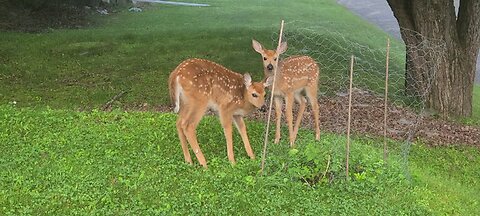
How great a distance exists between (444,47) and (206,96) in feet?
17.0

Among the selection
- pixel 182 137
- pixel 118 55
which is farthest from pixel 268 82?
pixel 118 55

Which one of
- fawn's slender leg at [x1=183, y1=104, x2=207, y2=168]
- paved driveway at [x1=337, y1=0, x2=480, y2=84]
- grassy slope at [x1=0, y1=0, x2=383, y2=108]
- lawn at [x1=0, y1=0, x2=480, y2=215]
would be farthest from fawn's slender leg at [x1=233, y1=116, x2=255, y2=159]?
paved driveway at [x1=337, y1=0, x2=480, y2=84]

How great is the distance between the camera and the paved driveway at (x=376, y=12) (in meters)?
21.5

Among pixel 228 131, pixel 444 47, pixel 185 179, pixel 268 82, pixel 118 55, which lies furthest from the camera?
pixel 118 55

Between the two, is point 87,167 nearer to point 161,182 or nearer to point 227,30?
point 161,182

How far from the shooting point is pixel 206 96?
6215mm

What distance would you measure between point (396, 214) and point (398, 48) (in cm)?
1131

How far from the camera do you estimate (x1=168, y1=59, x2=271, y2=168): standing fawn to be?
6.14 meters

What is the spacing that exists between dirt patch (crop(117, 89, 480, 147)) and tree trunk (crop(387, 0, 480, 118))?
422 millimetres

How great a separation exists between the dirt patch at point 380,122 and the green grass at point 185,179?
5.19 feet

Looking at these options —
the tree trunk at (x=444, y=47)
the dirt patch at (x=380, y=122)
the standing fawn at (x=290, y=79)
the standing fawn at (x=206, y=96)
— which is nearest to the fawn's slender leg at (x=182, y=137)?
the standing fawn at (x=206, y=96)

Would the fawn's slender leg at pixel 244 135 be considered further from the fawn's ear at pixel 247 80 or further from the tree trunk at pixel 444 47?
the tree trunk at pixel 444 47

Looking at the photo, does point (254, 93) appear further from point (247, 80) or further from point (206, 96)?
point (206, 96)

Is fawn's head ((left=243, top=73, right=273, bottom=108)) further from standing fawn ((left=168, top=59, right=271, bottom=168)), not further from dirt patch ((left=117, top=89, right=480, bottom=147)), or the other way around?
dirt patch ((left=117, top=89, right=480, bottom=147))
